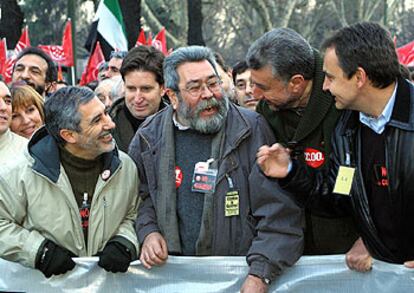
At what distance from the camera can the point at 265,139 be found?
162 inches

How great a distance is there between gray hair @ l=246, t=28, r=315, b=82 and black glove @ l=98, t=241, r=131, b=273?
1.28 metres

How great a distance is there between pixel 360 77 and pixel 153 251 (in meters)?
1.45

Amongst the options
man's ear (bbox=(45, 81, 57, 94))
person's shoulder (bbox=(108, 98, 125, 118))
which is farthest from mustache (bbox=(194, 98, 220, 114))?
man's ear (bbox=(45, 81, 57, 94))

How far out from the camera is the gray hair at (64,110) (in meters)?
4.22

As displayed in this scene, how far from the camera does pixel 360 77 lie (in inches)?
141

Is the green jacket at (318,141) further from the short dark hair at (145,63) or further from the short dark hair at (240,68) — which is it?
the short dark hair at (240,68)

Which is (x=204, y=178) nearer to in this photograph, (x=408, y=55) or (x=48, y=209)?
(x=48, y=209)

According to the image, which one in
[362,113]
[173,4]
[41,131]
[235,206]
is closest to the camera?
[362,113]

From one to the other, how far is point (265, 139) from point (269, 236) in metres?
0.59

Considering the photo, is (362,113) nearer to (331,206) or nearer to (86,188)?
(331,206)

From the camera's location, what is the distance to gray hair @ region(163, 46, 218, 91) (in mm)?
4363

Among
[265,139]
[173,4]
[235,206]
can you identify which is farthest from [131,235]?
[173,4]

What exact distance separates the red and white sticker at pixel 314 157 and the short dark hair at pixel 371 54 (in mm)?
584

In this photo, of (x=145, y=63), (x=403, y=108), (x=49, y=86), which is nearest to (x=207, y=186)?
(x=403, y=108)
